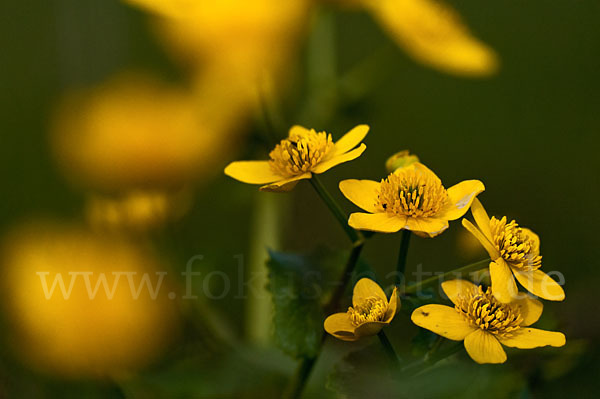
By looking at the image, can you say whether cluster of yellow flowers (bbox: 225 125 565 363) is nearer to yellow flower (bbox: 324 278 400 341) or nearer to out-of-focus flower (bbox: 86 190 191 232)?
yellow flower (bbox: 324 278 400 341)

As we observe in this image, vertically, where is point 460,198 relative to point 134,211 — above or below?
above

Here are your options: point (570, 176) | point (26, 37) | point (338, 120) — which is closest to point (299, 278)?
point (338, 120)

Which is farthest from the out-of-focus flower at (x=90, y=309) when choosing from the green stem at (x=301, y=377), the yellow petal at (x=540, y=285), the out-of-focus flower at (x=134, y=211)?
the yellow petal at (x=540, y=285)

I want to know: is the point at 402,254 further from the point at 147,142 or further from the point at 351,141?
the point at 147,142

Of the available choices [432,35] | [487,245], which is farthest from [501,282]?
[432,35]

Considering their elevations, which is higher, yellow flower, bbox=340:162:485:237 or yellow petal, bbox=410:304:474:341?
yellow flower, bbox=340:162:485:237

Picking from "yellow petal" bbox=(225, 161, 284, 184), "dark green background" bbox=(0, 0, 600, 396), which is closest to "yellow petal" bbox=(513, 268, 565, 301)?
"yellow petal" bbox=(225, 161, 284, 184)

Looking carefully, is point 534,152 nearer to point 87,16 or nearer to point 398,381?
point 87,16

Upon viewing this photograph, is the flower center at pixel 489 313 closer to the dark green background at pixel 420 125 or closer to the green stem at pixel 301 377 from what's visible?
the green stem at pixel 301 377
